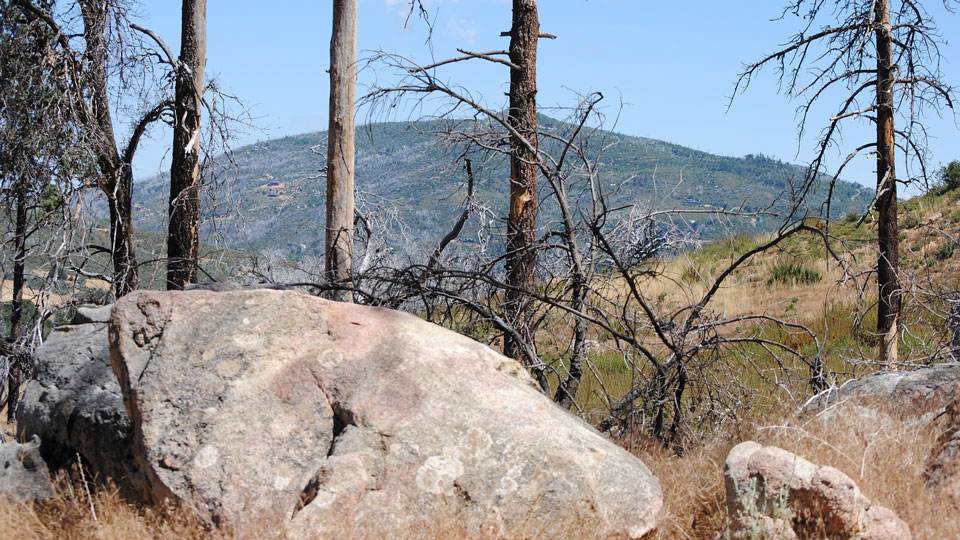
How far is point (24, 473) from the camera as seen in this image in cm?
520

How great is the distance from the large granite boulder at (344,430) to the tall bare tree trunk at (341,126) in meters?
3.22

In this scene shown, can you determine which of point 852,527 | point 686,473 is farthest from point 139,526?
point 852,527

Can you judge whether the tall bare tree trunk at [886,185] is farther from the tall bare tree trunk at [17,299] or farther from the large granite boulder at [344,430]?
the tall bare tree trunk at [17,299]

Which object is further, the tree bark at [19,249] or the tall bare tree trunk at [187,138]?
the tall bare tree trunk at [187,138]

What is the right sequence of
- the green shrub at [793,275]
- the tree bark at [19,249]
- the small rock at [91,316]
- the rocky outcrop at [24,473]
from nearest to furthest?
the rocky outcrop at [24,473] < the small rock at [91,316] < the tree bark at [19,249] < the green shrub at [793,275]

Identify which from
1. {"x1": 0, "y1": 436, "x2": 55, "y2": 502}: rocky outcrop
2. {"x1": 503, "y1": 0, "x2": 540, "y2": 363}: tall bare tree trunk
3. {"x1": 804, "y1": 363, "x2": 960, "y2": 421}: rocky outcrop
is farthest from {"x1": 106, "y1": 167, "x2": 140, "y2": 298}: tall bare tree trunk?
{"x1": 804, "y1": 363, "x2": 960, "y2": 421}: rocky outcrop

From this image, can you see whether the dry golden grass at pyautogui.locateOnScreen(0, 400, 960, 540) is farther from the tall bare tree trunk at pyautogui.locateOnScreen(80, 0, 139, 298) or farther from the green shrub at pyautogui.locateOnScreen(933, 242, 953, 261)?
the green shrub at pyautogui.locateOnScreen(933, 242, 953, 261)

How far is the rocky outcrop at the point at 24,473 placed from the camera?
4.99 metres

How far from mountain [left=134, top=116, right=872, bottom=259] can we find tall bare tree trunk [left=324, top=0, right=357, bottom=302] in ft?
1.21

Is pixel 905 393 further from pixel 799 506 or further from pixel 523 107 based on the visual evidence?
pixel 523 107

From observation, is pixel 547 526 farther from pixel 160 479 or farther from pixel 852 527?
pixel 160 479

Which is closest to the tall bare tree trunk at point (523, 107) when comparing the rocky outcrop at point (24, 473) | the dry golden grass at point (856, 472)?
the dry golden grass at point (856, 472)

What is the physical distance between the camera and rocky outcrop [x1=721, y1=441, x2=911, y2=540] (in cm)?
377

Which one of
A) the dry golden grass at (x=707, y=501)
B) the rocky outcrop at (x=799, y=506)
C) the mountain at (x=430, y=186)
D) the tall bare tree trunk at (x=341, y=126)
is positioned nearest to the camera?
the rocky outcrop at (x=799, y=506)
